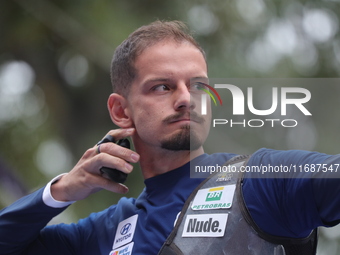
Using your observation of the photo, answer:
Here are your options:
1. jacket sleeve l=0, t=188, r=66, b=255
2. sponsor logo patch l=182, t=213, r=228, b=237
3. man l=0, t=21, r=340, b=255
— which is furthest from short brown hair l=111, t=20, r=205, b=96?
sponsor logo patch l=182, t=213, r=228, b=237

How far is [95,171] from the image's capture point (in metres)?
2.16

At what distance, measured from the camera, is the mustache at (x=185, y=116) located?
208 cm

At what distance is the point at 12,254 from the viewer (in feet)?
7.80

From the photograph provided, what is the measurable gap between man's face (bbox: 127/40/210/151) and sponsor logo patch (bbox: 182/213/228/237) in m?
0.36

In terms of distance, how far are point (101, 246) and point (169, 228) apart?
0.49 meters

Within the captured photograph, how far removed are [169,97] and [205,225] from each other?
1.92 feet

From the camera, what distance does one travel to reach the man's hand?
2.07 meters

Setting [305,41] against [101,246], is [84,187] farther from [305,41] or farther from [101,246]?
[305,41]

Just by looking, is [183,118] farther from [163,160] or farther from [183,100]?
[163,160]

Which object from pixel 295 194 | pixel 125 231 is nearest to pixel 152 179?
pixel 125 231

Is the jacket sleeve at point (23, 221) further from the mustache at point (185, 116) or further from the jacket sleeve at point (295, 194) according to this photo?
the jacket sleeve at point (295, 194)

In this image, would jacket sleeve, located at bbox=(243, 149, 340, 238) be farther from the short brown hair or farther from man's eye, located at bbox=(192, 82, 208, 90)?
the short brown hair

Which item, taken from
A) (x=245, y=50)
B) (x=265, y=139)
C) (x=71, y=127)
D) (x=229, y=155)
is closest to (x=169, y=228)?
(x=229, y=155)

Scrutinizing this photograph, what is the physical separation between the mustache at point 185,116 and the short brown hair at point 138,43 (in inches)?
12.5
